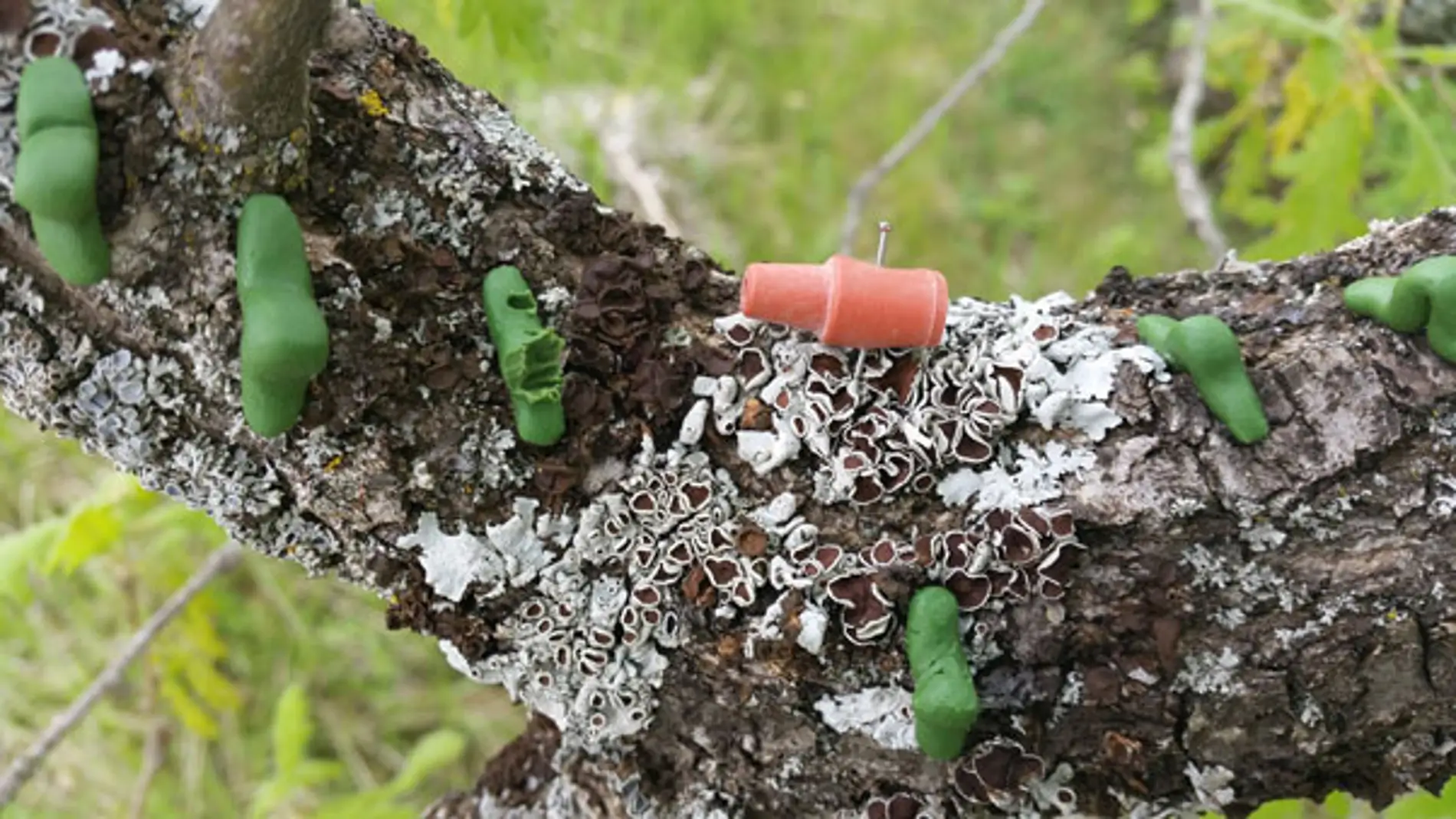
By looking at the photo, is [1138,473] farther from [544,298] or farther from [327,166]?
[327,166]

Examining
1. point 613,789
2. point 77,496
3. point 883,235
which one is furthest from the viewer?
point 77,496

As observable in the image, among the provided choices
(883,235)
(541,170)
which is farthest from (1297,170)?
(541,170)

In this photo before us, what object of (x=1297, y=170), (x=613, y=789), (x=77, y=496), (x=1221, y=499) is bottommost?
(x=613, y=789)

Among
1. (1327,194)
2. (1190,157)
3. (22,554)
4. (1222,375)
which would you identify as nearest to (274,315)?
(1222,375)

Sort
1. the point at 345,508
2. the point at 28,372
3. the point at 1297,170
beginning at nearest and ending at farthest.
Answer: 1. the point at 28,372
2. the point at 345,508
3. the point at 1297,170

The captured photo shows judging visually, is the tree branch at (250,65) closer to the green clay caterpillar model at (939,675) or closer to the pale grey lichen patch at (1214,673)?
the green clay caterpillar model at (939,675)

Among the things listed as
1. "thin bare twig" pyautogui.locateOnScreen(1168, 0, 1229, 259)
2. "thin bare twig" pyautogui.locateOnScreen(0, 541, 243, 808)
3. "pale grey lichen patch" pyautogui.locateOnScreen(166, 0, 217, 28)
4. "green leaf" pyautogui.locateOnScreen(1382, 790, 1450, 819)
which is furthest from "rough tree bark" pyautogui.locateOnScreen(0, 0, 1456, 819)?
"thin bare twig" pyautogui.locateOnScreen(1168, 0, 1229, 259)

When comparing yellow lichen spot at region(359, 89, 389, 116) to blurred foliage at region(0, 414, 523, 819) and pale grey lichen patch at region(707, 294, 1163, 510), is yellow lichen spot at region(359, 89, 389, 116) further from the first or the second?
blurred foliage at region(0, 414, 523, 819)
